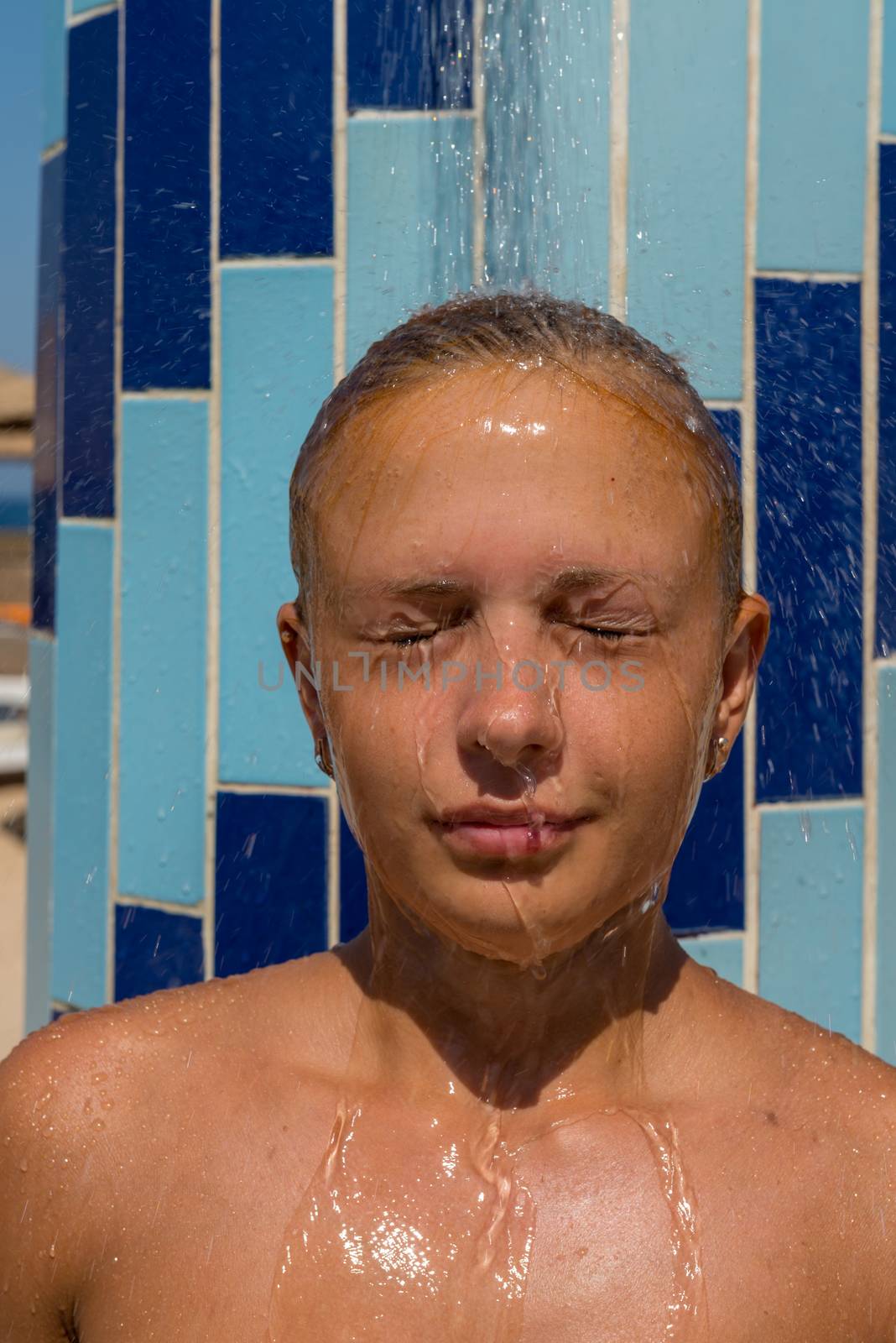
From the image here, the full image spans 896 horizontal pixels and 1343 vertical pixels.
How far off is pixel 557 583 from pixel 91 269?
1.34 m

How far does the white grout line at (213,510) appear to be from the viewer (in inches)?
90.7

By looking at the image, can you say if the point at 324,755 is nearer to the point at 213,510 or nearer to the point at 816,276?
the point at 213,510

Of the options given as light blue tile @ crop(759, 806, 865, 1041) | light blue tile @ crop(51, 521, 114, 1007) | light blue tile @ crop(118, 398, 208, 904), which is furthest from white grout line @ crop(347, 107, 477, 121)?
light blue tile @ crop(759, 806, 865, 1041)

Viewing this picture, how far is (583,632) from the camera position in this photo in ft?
5.10

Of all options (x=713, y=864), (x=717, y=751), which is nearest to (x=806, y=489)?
(x=713, y=864)

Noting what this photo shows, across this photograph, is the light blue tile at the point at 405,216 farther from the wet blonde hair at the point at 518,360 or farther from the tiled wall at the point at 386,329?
the wet blonde hair at the point at 518,360

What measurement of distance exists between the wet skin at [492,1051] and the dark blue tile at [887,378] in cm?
73

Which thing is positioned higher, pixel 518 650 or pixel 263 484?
pixel 263 484

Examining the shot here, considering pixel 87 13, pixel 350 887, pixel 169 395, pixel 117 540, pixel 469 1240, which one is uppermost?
pixel 87 13

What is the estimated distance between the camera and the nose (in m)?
1.46

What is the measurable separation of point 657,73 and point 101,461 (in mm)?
1119

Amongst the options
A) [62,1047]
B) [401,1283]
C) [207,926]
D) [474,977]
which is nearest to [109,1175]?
[62,1047]

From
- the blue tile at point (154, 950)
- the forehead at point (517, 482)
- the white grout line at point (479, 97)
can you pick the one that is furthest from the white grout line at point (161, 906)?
the white grout line at point (479, 97)

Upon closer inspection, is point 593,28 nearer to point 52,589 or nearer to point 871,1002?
point 52,589
